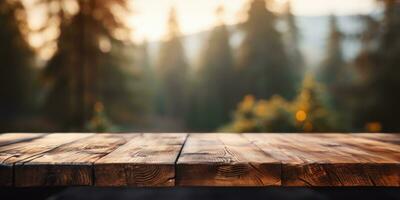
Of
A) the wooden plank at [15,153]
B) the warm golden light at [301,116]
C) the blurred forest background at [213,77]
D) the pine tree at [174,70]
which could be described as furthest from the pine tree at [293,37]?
the wooden plank at [15,153]

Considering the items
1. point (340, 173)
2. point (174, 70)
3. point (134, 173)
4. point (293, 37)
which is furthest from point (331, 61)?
point (134, 173)

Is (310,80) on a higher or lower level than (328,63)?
lower

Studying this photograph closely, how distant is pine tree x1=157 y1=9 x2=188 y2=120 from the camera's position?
37.7 meters

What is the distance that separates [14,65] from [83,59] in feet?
36.2

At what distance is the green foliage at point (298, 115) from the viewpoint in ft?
32.8

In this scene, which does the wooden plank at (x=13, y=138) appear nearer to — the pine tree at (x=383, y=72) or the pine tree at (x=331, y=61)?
the pine tree at (x=383, y=72)

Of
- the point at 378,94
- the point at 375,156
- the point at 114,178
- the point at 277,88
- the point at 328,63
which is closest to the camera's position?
the point at 114,178

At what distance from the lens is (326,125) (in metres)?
9.96

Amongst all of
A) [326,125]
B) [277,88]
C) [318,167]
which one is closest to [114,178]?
[318,167]

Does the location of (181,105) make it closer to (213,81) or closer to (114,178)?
(213,81)

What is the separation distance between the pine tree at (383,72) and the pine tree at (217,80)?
599 inches

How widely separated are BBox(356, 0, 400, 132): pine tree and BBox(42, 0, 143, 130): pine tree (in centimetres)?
1268

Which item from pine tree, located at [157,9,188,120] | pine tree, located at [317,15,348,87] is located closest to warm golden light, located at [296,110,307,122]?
pine tree, located at [157,9,188,120]

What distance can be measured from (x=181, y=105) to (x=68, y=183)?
36382 mm
